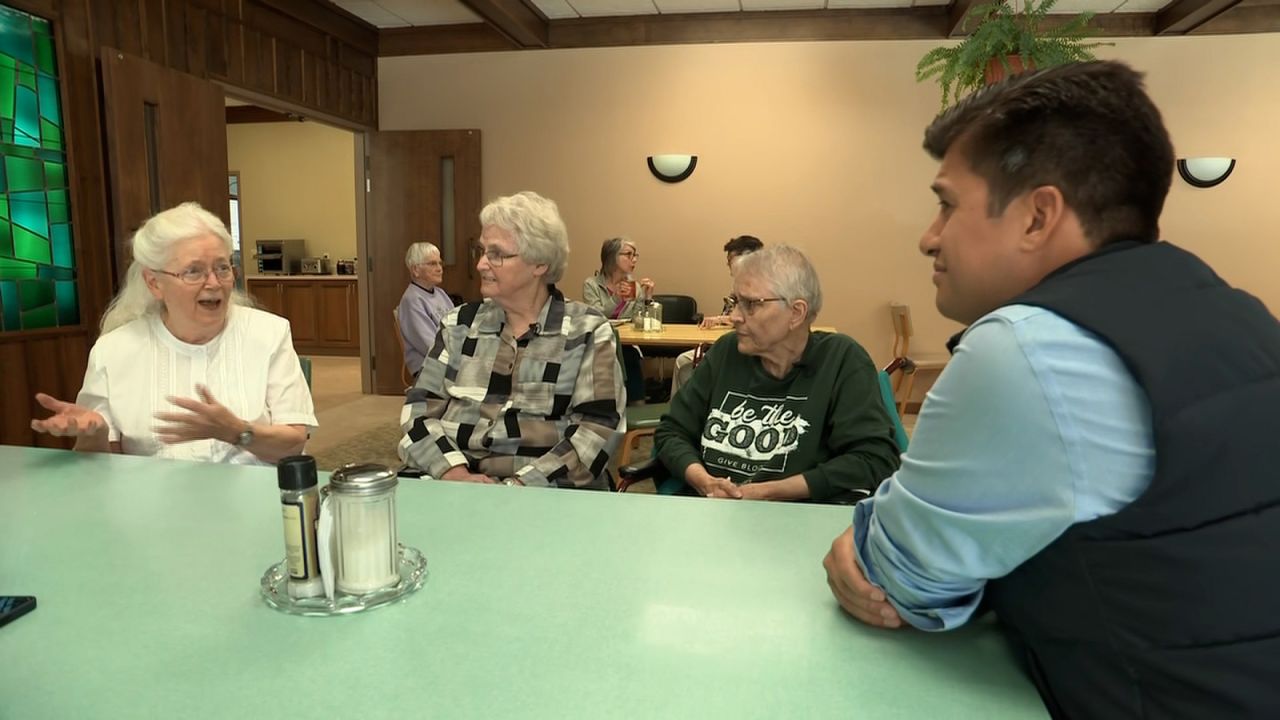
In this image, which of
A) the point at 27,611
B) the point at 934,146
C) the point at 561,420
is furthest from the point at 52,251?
the point at 934,146

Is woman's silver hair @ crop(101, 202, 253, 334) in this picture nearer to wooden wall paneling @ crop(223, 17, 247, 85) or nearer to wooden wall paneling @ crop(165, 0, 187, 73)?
wooden wall paneling @ crop(165, 0, 187, 73)

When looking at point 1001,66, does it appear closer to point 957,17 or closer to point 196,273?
point 957,17

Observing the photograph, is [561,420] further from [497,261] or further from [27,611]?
[27,611]

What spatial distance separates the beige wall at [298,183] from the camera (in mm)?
8914

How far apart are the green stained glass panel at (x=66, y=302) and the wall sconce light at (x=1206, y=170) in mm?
7130

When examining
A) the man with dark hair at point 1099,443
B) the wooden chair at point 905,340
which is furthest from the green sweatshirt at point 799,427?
the wooden chair at point 905,340

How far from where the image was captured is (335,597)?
958 millimetres

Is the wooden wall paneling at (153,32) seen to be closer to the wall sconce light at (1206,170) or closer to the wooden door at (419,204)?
the wooden door at (419,204)

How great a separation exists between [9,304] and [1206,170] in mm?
7450

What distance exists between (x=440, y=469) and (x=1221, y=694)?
1.63 meters

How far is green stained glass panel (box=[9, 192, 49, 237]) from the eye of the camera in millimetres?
3377

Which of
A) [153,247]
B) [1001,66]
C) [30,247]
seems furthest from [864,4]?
[30,247]

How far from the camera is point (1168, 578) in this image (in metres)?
0.66

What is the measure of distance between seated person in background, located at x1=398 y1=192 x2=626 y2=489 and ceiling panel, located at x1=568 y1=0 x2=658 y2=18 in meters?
4.03
